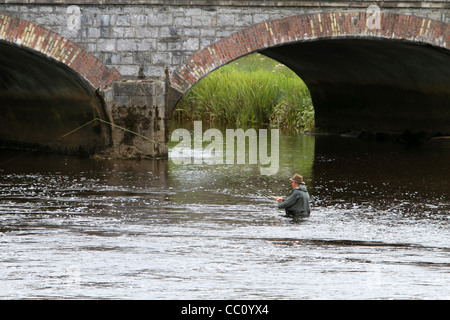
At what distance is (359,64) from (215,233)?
12474 mm

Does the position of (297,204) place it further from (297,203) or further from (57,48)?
(57,48)

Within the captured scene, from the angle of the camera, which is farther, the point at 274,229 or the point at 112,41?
the point at 112,41

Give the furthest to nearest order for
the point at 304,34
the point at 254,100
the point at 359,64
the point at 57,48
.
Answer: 1. the point at 254,100
2. the point at 359,64
3. the point at 304,34
4. the point at 57,48

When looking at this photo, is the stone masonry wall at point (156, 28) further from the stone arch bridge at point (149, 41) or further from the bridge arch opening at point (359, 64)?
the bridge arch opening at point (359, 64)

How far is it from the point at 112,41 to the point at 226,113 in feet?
40.1

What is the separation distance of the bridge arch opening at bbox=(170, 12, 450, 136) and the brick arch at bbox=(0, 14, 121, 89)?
1313 millimetres

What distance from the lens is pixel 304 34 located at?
16250mm

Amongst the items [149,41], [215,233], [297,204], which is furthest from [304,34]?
[215,233]

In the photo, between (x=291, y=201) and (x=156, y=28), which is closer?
(x=291, y=201)

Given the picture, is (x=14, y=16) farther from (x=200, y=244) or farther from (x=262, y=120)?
(x=262, y=120)

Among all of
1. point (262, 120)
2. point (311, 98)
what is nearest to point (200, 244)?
point (311, 98)

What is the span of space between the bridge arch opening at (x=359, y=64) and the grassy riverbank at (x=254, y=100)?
1.58 meters

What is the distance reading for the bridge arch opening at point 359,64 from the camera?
16000 millimetres
